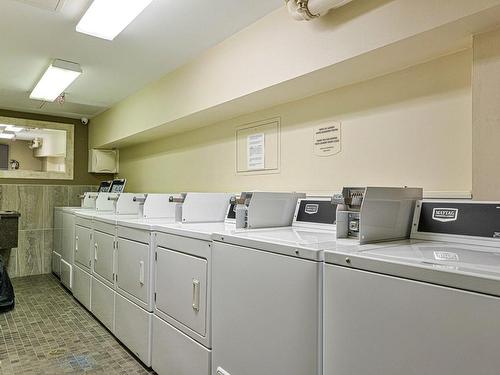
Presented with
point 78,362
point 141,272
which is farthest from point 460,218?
point 78,362

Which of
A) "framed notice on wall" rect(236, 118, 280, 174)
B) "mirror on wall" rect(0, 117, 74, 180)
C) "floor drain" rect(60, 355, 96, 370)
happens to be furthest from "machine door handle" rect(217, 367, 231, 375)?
"mirror on wall" rect(0, 117, 74, 180)

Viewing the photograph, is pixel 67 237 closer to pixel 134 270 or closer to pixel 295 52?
pixel 134 270

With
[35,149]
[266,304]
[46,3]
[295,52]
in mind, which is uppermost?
[46,3]

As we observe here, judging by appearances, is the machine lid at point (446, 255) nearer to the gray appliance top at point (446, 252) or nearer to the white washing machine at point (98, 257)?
the gray appliance top at point (446, 252)

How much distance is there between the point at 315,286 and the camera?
4.27 feet

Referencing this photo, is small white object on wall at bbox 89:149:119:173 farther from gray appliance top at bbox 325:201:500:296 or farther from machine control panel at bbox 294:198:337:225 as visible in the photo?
gray appliance top at bbox 325:201:500:296

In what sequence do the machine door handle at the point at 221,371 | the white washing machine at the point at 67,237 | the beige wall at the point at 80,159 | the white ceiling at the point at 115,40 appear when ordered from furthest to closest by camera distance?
the beige wall at the point at 80,159 → the white washing machine at the point at 67,237 → the white ceiling at the point at 115,40 → the machine door handle at the point at 221,371

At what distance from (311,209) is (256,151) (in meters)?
0.98

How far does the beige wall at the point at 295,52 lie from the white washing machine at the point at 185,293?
0.87 meters

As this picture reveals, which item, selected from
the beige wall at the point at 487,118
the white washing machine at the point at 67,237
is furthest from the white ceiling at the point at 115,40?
the white washing machine at the point at 67,237

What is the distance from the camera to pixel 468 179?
175 centimetres

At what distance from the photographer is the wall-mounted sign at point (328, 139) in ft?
7.86

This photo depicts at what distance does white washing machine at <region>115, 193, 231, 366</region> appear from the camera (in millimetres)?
2469

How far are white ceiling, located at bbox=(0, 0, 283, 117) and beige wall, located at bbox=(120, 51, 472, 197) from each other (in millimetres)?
782
